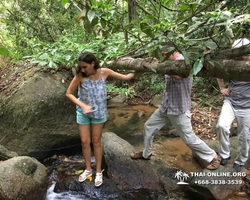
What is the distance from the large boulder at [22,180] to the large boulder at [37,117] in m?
0.96

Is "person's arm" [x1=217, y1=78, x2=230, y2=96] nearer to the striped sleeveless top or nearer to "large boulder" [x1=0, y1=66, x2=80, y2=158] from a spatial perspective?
the striped sleeveless top

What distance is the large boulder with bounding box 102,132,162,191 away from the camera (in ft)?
10.6

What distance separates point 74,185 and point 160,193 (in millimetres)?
1304

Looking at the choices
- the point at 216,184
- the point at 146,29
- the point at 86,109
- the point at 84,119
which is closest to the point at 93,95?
the point at 86,109

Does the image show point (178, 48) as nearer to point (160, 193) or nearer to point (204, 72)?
point (204, 72)

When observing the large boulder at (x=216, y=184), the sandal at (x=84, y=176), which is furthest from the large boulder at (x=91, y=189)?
the large boulder at (x=216, y=184)

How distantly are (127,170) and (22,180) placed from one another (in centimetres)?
154

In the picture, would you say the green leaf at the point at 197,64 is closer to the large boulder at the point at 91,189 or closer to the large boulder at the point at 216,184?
the large boulder at the point at 216,184

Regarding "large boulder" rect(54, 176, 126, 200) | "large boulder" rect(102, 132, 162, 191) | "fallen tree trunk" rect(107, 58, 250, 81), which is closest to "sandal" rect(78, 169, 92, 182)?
"large boulder" rect(54, 176, 126, 200)

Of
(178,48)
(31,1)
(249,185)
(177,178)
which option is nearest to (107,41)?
(178,48)

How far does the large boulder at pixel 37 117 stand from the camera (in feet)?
13.7

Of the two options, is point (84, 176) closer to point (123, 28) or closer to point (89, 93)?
point (89, 93)

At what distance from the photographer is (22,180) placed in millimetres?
2963

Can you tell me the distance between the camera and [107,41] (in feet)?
13.7
